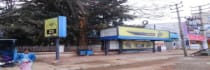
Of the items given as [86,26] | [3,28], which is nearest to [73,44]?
[86,26]

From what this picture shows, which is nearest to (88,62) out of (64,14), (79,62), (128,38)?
(79,62)

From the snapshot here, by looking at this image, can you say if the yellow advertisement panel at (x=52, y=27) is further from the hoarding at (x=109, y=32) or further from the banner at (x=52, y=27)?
the hoarding at (x=109, y=32)

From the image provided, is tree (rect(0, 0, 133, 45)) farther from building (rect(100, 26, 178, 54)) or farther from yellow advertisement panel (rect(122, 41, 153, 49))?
yellow advertisement panel (rect(122, 41, 153, 49))

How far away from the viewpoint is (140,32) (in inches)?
1473

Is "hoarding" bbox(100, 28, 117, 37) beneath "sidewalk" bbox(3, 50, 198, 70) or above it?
above

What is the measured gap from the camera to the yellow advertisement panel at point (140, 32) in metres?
34.2

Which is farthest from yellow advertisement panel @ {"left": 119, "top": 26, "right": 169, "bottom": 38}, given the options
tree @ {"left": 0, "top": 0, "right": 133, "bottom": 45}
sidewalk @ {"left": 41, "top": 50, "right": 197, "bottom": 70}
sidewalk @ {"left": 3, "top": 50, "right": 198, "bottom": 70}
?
sidewalk @ {"left": 3, "top": 50, "right": 198, "bottom": 70}

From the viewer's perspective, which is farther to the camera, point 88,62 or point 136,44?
point 136,44

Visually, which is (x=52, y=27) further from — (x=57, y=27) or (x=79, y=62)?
(x=79, y=62)

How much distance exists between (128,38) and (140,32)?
2.92m

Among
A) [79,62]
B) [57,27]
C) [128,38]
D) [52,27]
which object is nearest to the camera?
[79,62]

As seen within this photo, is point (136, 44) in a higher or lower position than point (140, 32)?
lower

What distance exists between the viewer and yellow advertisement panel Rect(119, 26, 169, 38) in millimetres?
34250

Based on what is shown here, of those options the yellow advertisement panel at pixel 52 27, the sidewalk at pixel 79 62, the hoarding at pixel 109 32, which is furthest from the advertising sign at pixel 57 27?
the hoarding at pixel 109 32
